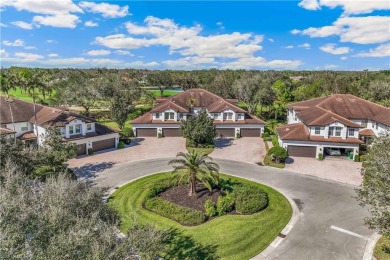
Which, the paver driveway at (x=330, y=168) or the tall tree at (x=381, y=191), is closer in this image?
the tall tree at (x=381, y=191)

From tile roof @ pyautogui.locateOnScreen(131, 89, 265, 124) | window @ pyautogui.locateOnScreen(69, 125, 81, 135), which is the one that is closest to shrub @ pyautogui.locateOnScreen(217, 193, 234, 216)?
window @ pyautogui.locateOnScreen(69, 125, 81, 135)

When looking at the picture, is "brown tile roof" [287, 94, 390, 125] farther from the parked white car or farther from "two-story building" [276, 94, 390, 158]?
the parked white car

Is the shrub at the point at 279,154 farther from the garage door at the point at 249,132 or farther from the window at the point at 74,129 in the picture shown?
the window at the point at 74,129

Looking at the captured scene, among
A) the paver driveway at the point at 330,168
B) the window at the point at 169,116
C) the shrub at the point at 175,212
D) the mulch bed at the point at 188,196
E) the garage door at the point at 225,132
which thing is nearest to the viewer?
the shrub at the point at 175,212

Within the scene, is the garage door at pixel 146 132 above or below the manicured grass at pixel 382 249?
above

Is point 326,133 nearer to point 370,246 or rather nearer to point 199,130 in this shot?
point 199,130

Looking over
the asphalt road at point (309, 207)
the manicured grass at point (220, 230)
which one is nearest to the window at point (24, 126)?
the asphalt road at point (309, 207)
